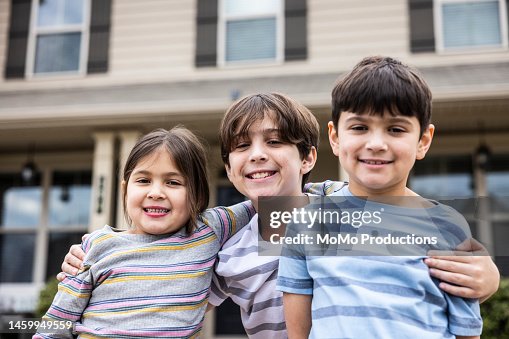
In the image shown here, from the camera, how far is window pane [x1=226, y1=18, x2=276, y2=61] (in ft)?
22.3

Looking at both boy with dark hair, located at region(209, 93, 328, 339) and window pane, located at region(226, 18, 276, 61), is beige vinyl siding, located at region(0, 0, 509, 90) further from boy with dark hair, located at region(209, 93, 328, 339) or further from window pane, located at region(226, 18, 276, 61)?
boy with dark hair, located at region(209, 93, 328, 339)

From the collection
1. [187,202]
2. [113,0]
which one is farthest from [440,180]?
[187,202]

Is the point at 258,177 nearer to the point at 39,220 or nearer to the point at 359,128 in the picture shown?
the point at 359,128

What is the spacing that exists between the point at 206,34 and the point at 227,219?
17.8ft

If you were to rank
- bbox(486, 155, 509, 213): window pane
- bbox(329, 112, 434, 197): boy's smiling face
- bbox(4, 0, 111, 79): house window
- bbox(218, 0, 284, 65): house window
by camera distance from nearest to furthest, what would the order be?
1. bbox(329, 112, 434, 197): boy's smiling face
2. bbox(486, 155, 509, 213): window pane
3. bbox(218, 0, 284, 65): house window
4. bbox(4, 0, 111, 79): house window

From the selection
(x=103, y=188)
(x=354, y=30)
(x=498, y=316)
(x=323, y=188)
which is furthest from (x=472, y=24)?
(x=323, y=188)

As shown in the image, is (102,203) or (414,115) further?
(102,203)

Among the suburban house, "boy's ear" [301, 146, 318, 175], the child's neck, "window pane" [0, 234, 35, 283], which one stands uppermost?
the suburban house

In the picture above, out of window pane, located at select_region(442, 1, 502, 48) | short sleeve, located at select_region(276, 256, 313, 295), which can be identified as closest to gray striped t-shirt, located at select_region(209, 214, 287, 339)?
short sleeve, located at select_region(276, 256, 313, 295)

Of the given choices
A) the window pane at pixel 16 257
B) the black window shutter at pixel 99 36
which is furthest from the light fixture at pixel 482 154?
the window pane at pixel 16 257

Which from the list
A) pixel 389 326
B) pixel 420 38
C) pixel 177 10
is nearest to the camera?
pixel 389 326

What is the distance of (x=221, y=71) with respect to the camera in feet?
22.0

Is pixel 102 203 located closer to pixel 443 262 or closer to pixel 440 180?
pixel 440 180

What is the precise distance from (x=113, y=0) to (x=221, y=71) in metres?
1.93
